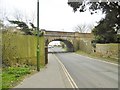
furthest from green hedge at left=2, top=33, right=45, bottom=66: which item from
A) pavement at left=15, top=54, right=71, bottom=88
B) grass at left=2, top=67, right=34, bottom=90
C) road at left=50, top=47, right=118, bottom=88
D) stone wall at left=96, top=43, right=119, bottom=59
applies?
stone wall at left=96, top=43, right=119, bottom=59

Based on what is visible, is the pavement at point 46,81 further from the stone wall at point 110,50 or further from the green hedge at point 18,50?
the stone wall at point 110,50

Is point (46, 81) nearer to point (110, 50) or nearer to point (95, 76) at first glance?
point (95, 76)

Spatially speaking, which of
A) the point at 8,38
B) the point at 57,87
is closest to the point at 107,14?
the point at 8,38

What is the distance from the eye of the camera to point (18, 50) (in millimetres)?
25312

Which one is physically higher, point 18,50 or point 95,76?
point 18,50

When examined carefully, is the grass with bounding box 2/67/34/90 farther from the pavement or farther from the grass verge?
the pavement

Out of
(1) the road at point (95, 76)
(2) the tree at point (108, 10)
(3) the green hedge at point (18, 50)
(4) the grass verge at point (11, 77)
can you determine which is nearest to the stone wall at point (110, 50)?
(2) the tree at point (108, 10)

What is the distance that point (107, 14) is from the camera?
111 ft

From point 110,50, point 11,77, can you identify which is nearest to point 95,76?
point 11,77

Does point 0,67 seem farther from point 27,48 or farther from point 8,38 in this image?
point 27,48

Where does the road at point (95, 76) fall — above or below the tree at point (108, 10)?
below

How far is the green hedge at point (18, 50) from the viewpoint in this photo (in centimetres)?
2309

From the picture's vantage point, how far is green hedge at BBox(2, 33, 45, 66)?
23094 mm

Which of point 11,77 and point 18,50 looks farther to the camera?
point 18,50
